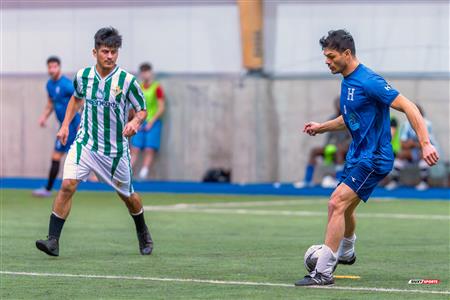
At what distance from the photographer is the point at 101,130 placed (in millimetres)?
12680

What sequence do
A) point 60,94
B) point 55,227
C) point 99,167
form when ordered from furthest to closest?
1. point 60,94
2. point 99,167
3. point 55,227

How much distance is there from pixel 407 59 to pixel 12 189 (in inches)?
320

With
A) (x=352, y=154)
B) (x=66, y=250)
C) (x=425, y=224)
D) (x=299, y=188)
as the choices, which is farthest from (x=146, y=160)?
(x=352, y=154)

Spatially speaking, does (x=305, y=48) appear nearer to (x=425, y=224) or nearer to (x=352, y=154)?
(x=425, y=224)

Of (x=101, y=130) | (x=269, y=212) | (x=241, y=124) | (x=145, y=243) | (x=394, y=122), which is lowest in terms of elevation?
(x=269, y=212)

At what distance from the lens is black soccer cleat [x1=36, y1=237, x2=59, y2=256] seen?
12.4 meters

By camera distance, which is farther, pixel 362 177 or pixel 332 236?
pixel 362 177

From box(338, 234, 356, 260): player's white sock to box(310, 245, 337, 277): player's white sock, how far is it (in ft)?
3.09

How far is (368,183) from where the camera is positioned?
10758mm

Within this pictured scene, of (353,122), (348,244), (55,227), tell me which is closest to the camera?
(353,122)

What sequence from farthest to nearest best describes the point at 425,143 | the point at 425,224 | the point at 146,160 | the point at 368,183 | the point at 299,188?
the point at 146,160, the point at 299,188, the point at 425,224, the point at 368,183, the point at 425,143

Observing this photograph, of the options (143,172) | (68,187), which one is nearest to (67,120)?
(68,187)

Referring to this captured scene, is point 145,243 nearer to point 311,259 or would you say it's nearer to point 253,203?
point 311,259

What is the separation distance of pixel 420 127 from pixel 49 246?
406 cm
